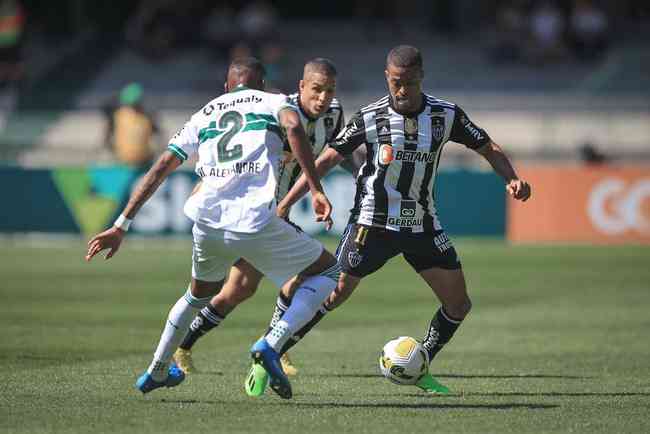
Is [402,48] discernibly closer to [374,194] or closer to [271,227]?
[374,194]

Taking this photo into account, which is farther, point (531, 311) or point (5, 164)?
point (5, 164)

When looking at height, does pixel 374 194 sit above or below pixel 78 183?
above

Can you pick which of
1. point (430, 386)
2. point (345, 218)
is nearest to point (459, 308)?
point (430, 386)

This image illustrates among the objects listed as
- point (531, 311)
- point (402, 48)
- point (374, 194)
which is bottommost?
point (531, 311)

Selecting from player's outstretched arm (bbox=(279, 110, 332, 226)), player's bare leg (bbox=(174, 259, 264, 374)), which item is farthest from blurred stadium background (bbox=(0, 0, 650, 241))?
player's outstretched arm (bbox=(279, 110, 332, 226))

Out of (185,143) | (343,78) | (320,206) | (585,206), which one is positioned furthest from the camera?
(343,78)

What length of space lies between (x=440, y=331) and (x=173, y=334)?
213 centimetres

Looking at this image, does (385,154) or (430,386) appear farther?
(385,154)

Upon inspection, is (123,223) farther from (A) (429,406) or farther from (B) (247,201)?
(A) (429,406)

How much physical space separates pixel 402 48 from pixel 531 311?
6840 millimetres

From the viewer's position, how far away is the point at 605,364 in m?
11.1

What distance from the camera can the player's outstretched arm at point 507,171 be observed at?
9156 millimetres

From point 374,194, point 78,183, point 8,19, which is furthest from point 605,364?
point 8,19

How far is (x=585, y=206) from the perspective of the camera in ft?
77.7
